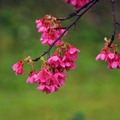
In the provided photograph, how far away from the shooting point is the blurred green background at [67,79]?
7020mm

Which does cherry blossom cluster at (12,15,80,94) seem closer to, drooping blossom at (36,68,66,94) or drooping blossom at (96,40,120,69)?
drooping blossom at (36,68,66,94)

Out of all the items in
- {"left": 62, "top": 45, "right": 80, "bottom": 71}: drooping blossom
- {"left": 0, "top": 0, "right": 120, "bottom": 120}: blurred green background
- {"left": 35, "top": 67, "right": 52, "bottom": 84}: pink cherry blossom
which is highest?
{"left": 0, "top": 0, "right": 120, "bottom": 120}: blurred green background

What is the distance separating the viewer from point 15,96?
7.52 m

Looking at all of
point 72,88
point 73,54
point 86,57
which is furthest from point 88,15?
point 73,54

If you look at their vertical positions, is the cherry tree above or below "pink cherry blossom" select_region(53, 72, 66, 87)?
above

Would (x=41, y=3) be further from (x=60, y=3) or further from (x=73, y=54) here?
(x=73, y=54)

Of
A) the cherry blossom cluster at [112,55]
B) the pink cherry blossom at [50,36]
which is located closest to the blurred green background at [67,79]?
the pink cherry blossom at [50,36]

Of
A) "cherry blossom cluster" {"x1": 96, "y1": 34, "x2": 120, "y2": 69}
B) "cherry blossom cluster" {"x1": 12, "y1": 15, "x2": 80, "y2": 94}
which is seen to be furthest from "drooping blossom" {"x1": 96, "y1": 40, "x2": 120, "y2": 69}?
"cherry blossom cluster" {"x1": 12, "y1": 15, "x2": 80, "y2": 94}

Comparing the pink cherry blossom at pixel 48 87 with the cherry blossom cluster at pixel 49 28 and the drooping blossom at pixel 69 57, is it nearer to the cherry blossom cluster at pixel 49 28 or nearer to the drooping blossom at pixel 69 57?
the drooping blossom at pixel 69 57

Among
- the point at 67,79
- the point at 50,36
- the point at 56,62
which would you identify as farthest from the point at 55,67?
the point at 67,79

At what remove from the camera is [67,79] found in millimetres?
8039

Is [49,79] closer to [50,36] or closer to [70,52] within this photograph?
[70,52]

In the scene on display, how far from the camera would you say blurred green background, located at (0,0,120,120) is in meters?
7.02

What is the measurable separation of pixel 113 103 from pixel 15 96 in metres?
A: 1.15
